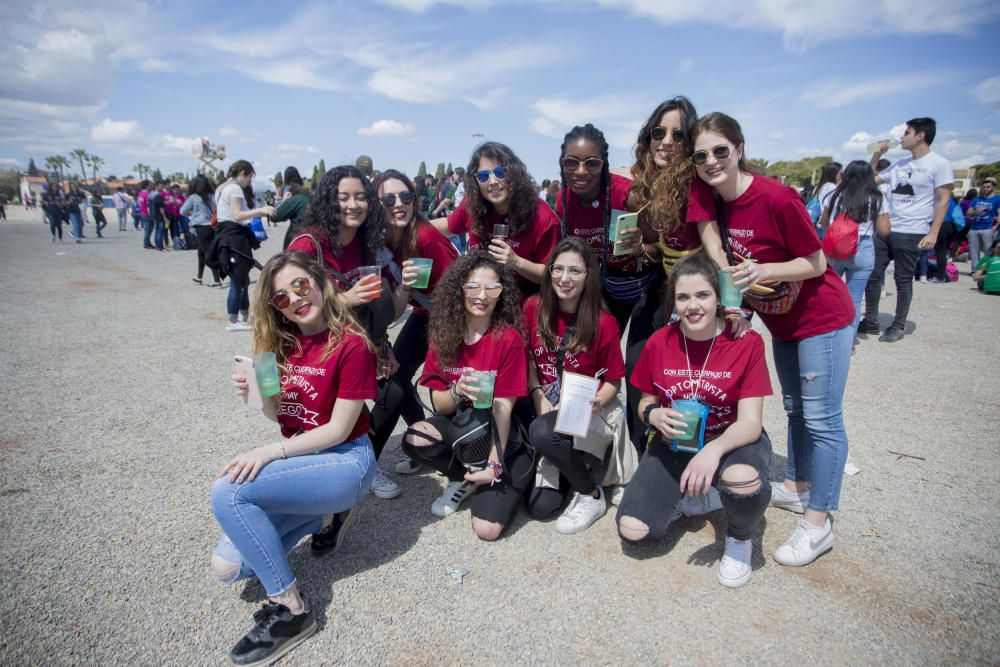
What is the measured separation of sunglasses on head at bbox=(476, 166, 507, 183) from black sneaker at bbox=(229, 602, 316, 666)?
8.39ft

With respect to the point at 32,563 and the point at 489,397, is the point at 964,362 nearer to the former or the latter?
the point at 489,397

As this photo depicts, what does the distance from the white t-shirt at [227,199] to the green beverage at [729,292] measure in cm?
662

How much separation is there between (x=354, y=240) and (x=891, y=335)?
7.07 meters

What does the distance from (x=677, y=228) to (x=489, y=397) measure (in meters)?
1.41

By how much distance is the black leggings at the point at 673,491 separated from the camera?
2480 mm

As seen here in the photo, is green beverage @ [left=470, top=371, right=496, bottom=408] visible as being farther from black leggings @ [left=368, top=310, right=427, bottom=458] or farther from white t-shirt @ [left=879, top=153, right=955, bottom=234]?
white t-shirt @ [left=879, top=153, right=955, bottom=234]

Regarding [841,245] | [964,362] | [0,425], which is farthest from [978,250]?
[0,425]

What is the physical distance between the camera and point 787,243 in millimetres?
2449

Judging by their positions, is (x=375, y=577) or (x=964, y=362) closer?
(x=375, y=577)

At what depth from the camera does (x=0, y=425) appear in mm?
3922

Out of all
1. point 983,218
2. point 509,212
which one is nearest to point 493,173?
point 509,212

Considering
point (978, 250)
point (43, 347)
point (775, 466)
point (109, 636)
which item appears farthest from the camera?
point (978, 250)

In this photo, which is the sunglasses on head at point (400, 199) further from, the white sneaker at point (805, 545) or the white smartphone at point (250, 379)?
the white sneaker at point (805, 545)

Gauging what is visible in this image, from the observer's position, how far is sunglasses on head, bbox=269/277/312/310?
8.19 ft
